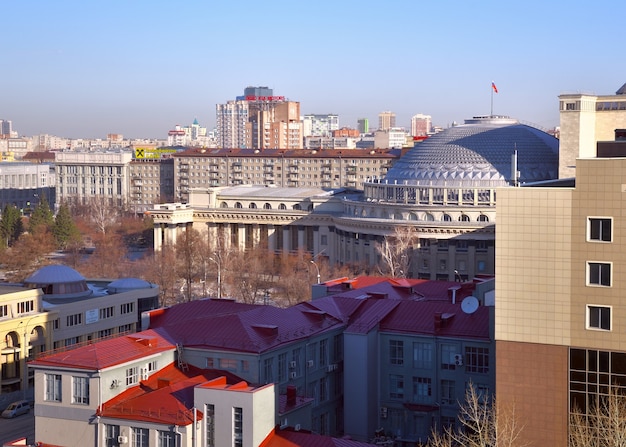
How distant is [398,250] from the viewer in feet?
254

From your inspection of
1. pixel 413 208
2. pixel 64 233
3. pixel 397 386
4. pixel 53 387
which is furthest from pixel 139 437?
pixel 64 233

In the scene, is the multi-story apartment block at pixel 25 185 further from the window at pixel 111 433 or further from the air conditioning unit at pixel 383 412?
the window at pixel 111 433

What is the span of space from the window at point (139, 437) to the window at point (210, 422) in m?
1.78

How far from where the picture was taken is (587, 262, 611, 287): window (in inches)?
998

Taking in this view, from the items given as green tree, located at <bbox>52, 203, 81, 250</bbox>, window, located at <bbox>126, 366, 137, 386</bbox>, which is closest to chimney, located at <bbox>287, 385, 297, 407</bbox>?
window, located at <bbox>126, 366, 137, 386</bbox>

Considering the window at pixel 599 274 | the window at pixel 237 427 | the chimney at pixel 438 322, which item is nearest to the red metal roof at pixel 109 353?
the window at pixel 237 427

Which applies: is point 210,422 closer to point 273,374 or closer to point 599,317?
point 273,374

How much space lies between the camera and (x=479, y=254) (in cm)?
8112

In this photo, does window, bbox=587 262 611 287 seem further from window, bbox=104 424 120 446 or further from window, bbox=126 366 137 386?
window, bbox=126 366 137 386

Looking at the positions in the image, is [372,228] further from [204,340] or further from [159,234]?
[204,340]

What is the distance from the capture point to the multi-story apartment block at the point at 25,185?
151 m

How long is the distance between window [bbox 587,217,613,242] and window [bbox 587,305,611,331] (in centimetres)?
153

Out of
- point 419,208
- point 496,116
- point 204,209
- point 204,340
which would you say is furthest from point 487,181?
point 204,340

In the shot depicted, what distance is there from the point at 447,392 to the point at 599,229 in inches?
434
